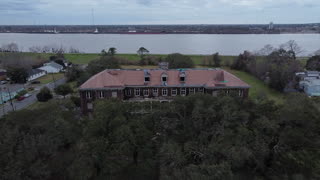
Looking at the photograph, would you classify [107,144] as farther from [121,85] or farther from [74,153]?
[121,85]

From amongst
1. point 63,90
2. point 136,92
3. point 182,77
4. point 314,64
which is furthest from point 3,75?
point 314,64

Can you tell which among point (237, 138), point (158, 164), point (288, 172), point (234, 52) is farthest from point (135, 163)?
point (234, 52)

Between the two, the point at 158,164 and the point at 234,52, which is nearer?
the point at 158,164

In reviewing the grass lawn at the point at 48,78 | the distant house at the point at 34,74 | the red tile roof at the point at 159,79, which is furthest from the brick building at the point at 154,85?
the distant house at the point at 34,74

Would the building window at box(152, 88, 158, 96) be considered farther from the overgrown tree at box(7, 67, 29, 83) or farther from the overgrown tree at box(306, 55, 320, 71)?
the overgrown tree at box(306, 55, 320, 71)

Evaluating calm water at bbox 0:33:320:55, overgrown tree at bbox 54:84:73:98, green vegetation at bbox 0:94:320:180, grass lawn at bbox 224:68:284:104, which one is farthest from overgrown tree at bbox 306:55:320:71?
overgrown tree at bbox 54:84:73:98

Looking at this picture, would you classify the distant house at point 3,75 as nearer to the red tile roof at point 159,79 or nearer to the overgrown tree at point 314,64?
the red tile roof at point 159,79
